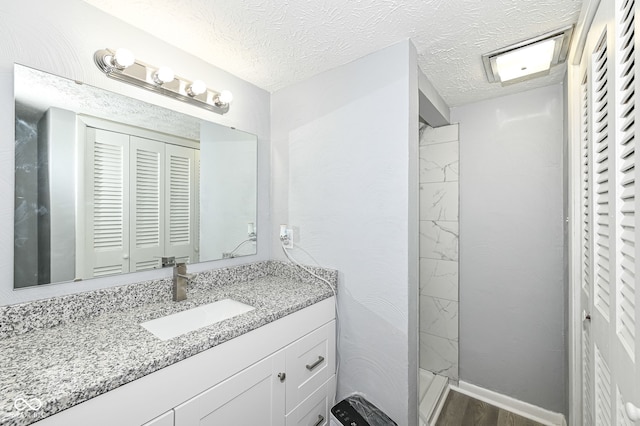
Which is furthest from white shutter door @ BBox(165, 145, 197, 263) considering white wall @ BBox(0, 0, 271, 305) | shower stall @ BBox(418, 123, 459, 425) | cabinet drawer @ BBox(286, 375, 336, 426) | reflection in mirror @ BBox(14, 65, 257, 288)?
shower stall @ BBox(418, 123, 459, 425)

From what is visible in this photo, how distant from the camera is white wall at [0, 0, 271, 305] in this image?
39.0 inches

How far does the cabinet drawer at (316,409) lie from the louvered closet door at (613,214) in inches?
44.8

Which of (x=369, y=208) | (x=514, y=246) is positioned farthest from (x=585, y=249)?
(x=369, y=208)

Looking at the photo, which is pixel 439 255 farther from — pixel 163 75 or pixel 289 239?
pixel 163 75

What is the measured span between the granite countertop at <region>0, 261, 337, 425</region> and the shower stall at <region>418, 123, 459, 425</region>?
1.22m

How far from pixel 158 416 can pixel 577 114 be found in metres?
2.21

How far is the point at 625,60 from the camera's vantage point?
72 centimetres

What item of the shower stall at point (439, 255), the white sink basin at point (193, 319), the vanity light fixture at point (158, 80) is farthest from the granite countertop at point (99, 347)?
the shower stall at point (439, 255)

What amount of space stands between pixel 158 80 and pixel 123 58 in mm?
176

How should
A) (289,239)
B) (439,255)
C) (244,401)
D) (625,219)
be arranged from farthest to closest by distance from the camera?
(439,255) < (289,239) < (244,401) < (625,219)

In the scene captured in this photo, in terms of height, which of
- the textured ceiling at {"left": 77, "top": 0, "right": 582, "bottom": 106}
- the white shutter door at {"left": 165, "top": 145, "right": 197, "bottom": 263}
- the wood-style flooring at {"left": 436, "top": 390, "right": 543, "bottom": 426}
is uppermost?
the textured ceiling at {"left": 77, "top": 0, "right": 582, "bottom": 106}

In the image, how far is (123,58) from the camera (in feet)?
3.88

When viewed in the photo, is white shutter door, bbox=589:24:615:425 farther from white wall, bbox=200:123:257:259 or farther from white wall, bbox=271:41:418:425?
white wall, bbox=200:123:257:259

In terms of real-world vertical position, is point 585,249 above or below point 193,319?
above
